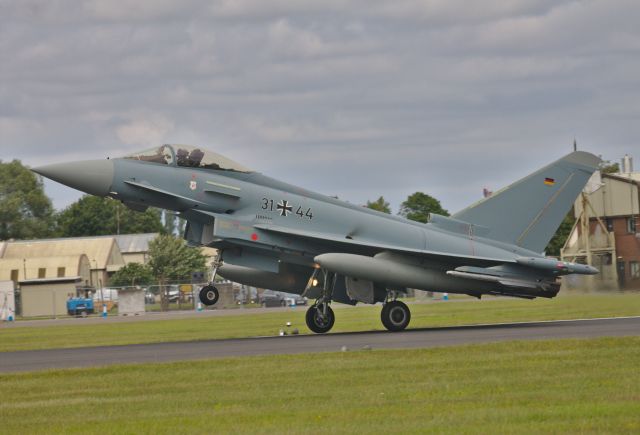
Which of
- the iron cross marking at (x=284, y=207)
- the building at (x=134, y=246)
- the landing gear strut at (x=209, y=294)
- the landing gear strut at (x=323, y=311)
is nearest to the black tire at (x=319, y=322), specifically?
the landing gear strut at (x=323, y=311)

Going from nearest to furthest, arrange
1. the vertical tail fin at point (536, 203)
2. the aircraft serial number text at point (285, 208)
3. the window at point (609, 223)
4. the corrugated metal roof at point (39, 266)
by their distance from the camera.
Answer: the aircraft serial number text at point (285, 208) → the vertical tail fin at point (536, 203) → the window at point (609, 223) → the corrugated metal roof at point (39, 266)

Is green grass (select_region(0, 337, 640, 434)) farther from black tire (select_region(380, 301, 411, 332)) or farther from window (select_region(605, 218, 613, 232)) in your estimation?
window (select_region(605, 218, 613, 232))

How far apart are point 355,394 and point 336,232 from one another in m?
10.8

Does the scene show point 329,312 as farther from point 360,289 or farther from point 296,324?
point 296,324

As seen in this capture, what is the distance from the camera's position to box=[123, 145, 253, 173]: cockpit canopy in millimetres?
21031

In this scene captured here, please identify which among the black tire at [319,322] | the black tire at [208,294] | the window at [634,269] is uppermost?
the window at [634,269]

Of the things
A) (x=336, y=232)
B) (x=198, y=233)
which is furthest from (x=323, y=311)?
(x=198, y=233)

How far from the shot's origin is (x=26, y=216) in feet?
346

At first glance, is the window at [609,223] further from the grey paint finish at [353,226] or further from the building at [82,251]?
the building at [82,251]

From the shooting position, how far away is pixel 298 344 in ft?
60.7

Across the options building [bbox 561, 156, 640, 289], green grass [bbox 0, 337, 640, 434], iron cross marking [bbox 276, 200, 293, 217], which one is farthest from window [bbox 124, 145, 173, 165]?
building [bbox 561, 156, 640, 289]

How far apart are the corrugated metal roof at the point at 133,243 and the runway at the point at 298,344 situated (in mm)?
73429

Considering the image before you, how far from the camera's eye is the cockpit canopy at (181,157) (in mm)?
21031

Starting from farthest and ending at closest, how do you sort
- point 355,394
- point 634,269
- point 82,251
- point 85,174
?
point 82,251 → point 634,269 → point 85,174 → point 355,394
